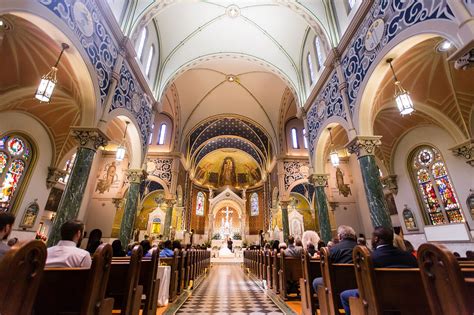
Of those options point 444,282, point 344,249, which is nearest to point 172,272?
point 344,249

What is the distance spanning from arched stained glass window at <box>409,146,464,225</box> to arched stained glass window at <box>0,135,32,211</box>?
17.1m

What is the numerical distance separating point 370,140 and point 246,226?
20.6 metres

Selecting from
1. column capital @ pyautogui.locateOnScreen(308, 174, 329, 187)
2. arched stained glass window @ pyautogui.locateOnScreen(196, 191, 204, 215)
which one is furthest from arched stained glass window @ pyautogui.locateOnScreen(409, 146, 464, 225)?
arched stained glass window @ pyautogui.locateOnScreen(196, 191, 204, 215)

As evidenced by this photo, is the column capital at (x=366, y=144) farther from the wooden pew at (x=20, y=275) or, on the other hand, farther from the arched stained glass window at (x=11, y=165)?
the arched stained glass window at (x=11, y=165)

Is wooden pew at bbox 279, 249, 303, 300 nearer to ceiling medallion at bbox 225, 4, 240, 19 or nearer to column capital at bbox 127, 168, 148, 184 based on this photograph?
column capital at bbox 127, 168, 148, 184

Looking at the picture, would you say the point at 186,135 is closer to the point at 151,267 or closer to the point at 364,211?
the point at 364,211

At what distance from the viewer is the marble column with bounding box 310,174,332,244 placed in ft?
25.6

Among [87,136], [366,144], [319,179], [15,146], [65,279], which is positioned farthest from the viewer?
[15,146]

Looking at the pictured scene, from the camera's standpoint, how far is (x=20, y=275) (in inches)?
46.7

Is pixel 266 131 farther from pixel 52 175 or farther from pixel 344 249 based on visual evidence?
pixel 344 249

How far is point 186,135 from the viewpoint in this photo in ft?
54.3

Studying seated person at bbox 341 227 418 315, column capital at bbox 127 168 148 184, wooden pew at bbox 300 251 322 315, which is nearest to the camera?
seated person at bbox 341 227 418 315

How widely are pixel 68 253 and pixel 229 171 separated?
82.0ft

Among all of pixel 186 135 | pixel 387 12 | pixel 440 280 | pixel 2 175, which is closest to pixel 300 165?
pixel 186 135
